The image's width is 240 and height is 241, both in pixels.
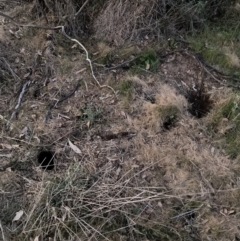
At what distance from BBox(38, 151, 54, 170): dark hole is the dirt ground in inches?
1.5

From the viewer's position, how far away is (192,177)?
3084 mm

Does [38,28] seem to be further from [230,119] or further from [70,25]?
[230,119]

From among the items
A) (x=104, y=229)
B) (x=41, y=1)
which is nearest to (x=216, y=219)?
(x=104, y=229)

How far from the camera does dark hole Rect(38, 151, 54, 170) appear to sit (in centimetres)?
309

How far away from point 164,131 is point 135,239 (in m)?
0.99

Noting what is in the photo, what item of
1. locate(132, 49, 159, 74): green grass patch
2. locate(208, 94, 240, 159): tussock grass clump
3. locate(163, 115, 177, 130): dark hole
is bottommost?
locate(163, 115, 177, 130): dark hole

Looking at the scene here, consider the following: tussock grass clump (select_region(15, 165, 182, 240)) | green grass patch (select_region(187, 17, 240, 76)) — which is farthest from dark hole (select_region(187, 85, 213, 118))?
tussock grass clump (select_region(15, 165, 182, 240))

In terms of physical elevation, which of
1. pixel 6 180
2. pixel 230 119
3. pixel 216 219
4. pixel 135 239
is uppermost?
pixel 230 119

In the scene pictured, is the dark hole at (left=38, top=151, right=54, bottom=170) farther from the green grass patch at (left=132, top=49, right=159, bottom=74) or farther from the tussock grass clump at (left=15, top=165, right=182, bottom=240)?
the green grass patch at (left=132, top=49, right=159, bottom=74)

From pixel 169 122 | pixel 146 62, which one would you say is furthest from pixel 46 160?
pixel 146 62

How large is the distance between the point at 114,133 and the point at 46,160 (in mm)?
598

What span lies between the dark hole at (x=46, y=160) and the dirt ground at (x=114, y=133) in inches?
1.5

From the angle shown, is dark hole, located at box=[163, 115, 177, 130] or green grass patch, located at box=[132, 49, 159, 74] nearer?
dark hole, located at box=[163, 115, 177, 130]

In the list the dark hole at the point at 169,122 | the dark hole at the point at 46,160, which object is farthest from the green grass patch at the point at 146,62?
the dark hole at the point at 46,160
